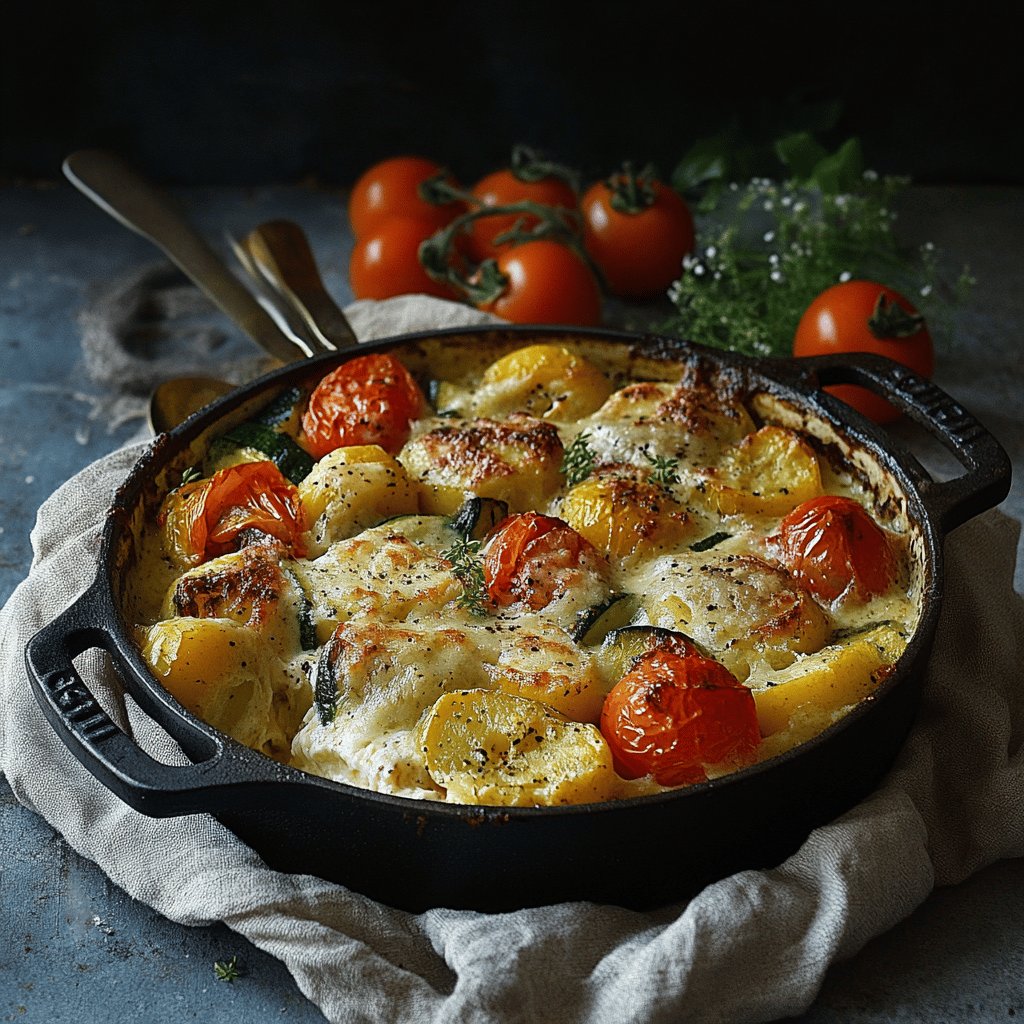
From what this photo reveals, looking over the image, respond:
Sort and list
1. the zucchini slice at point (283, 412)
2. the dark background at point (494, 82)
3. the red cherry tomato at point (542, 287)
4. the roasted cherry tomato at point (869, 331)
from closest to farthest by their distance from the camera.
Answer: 1. the zucchini slice at point (283, 412)
2. the roasted cherry tomato at point (869, 331)
3. the red cherry tomato at point (542, 287)
4. the dark background at point (494, 82)

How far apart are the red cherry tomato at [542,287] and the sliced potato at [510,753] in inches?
93.4

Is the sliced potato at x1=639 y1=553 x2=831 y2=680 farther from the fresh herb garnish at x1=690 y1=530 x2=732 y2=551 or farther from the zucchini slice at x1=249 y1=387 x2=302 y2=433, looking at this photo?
the zucchini slice at x1=249 y1=387 x2=302 y2=433

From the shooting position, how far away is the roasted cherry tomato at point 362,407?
11.0 feet

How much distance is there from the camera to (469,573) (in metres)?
2.90

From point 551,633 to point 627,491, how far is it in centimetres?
46

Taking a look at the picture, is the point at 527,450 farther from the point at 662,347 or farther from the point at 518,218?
the point at 518,218

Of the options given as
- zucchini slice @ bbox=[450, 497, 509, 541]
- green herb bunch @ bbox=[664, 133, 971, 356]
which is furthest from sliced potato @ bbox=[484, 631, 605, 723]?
green herb bunch @ bbox=[664, 133, 971, 356]

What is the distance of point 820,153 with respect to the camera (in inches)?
214

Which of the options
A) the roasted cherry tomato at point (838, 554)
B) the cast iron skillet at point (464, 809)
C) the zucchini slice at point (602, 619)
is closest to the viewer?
the cast iron skillet at point (464, 809)

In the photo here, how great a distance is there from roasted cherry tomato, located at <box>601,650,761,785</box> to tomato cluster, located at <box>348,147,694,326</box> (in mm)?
2378

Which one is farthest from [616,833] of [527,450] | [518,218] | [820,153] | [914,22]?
[914,22]

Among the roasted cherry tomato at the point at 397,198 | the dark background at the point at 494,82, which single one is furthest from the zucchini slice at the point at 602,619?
the dark background at the point at 494,82

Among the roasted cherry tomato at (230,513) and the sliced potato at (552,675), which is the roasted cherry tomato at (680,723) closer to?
the sliced potato at (552,675)

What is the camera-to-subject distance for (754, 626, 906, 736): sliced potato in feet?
8.43
